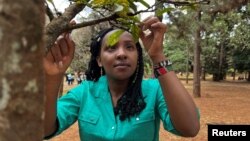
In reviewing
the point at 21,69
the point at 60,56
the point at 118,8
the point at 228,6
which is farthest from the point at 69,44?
the point at 228,6

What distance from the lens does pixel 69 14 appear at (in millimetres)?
1624

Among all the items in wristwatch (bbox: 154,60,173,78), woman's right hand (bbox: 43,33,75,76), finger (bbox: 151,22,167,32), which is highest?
finger (bbox: 151,22,167,32)

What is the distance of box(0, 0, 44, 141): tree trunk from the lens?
73 cm

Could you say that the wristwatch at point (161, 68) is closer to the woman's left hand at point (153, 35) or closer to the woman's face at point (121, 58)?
the woman's left hand at point (153, 35)

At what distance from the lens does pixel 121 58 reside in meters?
2.08

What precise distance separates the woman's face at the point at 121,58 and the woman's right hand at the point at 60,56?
36cm

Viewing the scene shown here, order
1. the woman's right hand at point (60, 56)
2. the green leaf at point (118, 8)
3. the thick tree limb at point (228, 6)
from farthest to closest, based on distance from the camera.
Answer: the thick tree limb at point (228, 6) < the woman's right hand at point (60, 56) < the green leaf at point (118, 8)

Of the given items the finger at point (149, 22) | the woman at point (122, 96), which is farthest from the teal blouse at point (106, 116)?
the finger at point (149, 22)

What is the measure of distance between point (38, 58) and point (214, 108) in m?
17.2

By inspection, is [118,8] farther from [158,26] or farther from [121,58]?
[121,58]

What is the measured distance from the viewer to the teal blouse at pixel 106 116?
2.01 metres

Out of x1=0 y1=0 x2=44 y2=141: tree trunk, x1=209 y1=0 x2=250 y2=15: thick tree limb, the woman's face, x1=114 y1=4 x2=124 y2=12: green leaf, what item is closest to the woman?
the woman's face

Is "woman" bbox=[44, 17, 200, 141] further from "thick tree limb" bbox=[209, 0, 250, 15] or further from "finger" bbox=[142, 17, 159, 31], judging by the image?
"thick tree limb" bbox=[209, 0, 250, 15]

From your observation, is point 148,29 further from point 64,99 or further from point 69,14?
point 64,99
